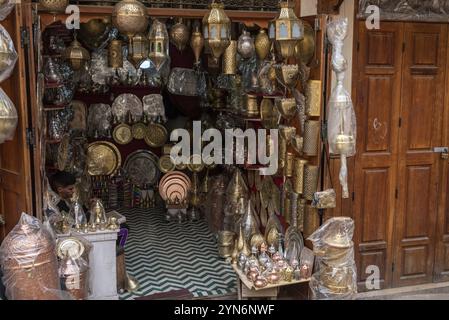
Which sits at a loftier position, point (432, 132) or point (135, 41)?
point (135, 41)

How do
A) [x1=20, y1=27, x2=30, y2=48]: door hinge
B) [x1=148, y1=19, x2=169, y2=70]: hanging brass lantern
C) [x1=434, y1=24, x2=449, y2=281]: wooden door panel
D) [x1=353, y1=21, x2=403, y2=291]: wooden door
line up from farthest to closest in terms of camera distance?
[x1=434, y1=24, x2=449, y2=281]: wooden door panel, [x1=148, y1=19, x2=169, y2=70]: hanging brass lantern, [x1=353, y1=21, x2=403, y2=291]: wooden door, [x1=20, y1=27, x2=30, y2=48]: door hinge

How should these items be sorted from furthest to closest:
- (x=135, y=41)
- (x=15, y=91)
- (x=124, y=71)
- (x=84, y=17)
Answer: (x=124, y=71) → (x=135, y=41) → (x=84, y=17) → (x=15, y=91)

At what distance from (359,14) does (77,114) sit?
12.3 ft

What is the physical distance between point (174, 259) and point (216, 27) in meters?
2.57

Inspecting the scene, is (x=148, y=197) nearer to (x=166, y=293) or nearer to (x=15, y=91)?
(x=166, y=293)

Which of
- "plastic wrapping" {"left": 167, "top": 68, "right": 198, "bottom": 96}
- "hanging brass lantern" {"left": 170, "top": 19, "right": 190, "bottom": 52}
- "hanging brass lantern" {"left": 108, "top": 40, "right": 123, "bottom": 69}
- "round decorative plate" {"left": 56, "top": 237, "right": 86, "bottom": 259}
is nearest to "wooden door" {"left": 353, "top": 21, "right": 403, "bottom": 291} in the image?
"hanging brass lantern" {"left": 170, "top": 19, "right": 190, "bottom": 52}

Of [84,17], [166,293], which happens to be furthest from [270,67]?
[166,293]

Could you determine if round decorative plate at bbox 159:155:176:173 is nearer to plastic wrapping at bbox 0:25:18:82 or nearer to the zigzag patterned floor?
the zigzag patterned floor

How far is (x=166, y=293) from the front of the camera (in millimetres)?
4824

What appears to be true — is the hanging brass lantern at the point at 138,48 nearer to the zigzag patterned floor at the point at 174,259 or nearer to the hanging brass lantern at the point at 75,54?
the hanging brass lantern at the point at 75,54

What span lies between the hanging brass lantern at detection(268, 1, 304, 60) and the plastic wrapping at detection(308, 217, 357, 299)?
1378 millimetres

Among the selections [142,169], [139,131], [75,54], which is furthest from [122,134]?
[75,54]

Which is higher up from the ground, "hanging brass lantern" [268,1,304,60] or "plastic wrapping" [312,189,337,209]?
"hanging brass lantern" [268,1,304,60]

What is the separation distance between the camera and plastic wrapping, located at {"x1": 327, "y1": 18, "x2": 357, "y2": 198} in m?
4.11
